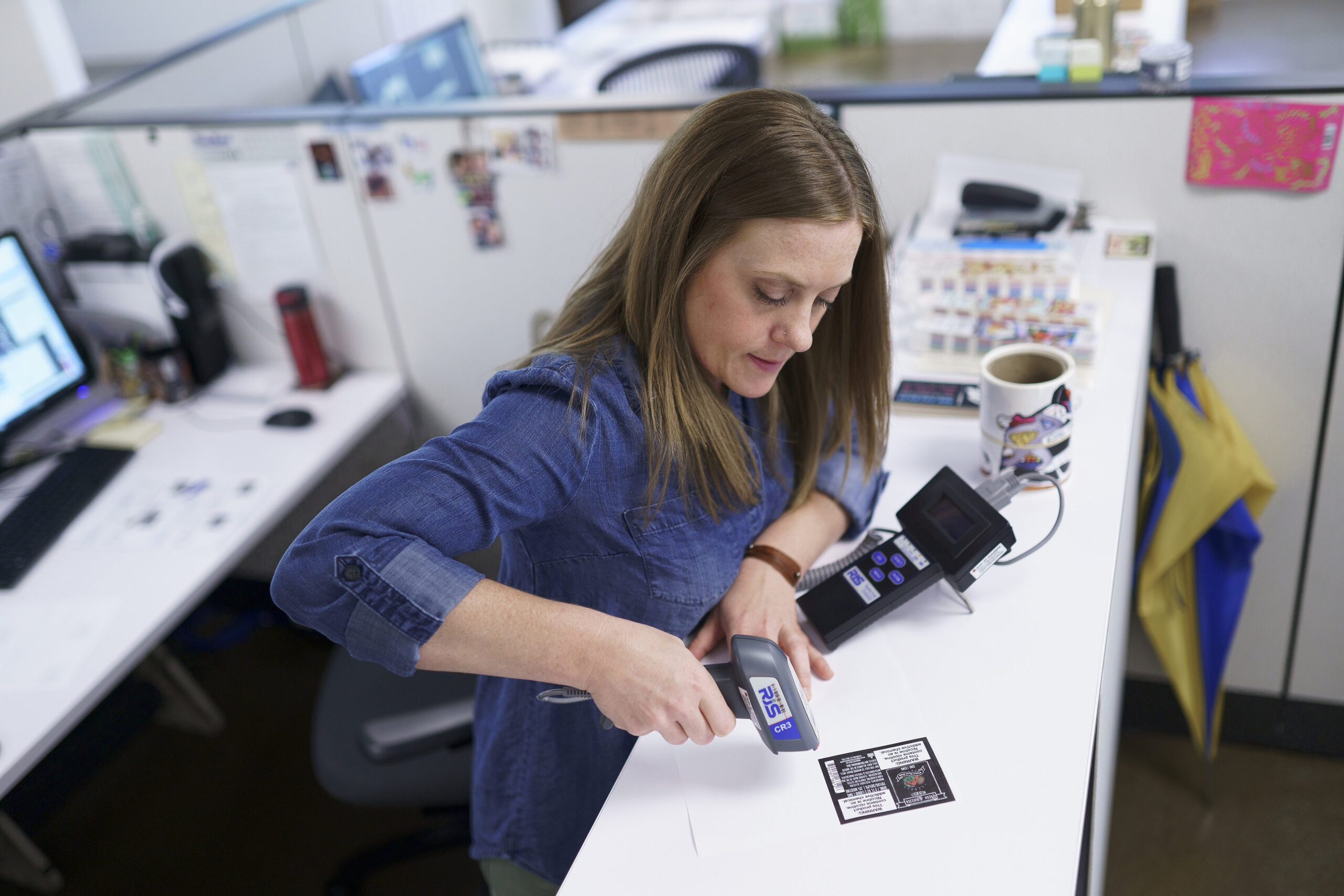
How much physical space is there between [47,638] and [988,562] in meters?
1.24

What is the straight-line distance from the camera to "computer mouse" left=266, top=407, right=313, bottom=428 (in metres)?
1.81

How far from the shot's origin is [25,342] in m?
1.74

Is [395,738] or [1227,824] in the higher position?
[395,738]

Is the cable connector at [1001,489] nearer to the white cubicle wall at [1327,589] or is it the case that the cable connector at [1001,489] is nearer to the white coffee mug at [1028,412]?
the white coffee mug at [1028,412]

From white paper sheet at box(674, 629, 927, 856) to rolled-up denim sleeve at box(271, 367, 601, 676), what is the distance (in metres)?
0.25

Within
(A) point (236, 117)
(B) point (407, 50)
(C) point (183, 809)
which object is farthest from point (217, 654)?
(B) point (407, 50)

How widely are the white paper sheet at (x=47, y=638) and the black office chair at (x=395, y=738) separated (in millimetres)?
325

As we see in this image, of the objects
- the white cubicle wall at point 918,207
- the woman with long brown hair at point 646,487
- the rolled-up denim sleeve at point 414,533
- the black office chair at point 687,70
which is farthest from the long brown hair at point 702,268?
the black office chair at point 687,70

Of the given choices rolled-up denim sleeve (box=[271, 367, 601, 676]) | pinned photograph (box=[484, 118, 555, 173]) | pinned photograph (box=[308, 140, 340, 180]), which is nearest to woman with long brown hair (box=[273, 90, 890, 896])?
rolled-up denim sleeve (box=[271, 367, 601, 676])

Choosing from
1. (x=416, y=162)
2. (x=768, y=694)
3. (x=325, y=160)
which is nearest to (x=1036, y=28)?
(x=416, y=162)

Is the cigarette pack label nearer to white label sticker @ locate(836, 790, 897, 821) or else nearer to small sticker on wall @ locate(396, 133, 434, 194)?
white label sticker @ locate(836, 790, 897, 821)

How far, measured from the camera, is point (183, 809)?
1897mm

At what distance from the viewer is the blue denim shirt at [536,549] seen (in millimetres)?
746

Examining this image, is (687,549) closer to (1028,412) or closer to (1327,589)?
(1028,412)
